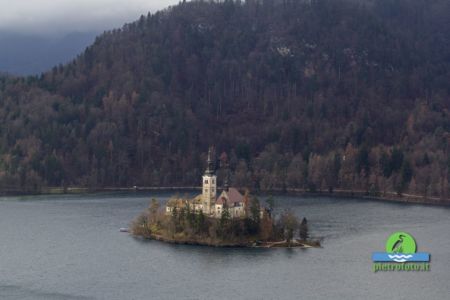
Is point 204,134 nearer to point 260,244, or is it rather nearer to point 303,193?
point 303,193

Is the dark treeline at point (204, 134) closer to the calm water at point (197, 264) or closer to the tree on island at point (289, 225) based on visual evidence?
the calm water at point (197, 264)

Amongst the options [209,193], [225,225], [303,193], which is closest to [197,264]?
[225,225]

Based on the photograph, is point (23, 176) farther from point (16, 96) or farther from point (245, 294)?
point (245, 294)

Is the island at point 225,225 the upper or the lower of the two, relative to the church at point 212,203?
lower

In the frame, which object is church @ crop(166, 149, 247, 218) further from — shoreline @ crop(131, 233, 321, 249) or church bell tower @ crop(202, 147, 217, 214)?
shoreline @ crop(131, 233, 321, 249)

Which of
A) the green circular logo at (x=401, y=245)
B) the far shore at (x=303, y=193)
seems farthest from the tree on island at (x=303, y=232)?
the far shore at (x=303, y=193)

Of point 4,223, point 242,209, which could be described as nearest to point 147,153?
point 4,223
